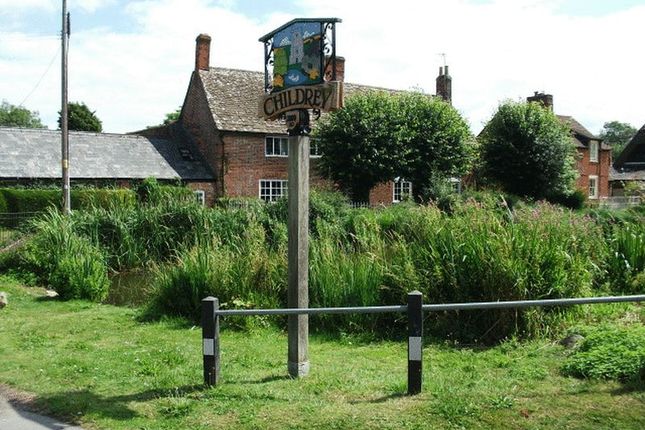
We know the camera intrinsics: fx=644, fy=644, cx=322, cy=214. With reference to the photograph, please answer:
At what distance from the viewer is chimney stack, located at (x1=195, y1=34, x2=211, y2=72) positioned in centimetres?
3433

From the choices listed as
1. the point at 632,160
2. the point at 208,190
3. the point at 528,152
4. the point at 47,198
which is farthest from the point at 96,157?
the point at 632,160

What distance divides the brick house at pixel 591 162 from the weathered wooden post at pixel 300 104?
4301cm

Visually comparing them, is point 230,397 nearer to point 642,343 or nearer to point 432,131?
point 642,343

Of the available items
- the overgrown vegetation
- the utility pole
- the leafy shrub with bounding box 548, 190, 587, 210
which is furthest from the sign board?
the leafy shrub with bounding box 548, 190, 587, 210

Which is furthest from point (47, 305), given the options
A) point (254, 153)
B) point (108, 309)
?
point (254, 153)

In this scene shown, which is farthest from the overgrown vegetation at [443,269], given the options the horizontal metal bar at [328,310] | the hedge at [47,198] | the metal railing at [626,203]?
the hedge at [47,198]

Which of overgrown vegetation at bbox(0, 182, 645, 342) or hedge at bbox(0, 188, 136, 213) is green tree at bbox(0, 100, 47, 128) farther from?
overgrown vegetation at bbox(0, 182, 645, 342)

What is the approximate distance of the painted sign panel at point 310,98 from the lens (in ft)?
19.9

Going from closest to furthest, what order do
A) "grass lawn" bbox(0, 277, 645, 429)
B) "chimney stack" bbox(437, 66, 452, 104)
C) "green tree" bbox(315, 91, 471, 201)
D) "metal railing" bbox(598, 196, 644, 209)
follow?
"grass lawn" bbox(0, 277, 645, 429) → "metal railing" bbox(598, 196, 644, 209) → "green tree" bbox(315, 91, 471, 201) → "chimney stack" bbox(437, 66, 452, 104)

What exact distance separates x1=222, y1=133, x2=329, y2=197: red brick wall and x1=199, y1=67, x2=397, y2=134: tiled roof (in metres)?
0.58

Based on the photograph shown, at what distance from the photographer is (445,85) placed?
140ft

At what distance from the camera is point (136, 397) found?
5.75m

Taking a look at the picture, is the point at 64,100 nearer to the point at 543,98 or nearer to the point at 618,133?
the point at 543,98

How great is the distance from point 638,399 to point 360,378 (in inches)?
94.5
